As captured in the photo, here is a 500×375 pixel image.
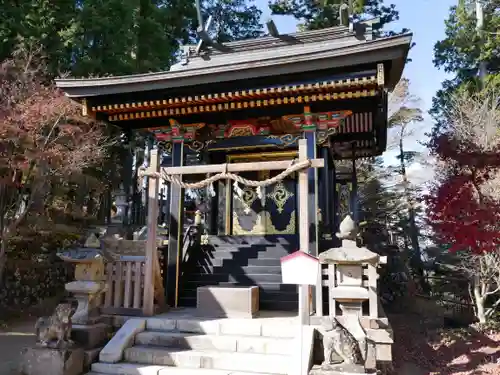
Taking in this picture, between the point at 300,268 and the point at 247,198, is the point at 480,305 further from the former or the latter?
the point at 300,268

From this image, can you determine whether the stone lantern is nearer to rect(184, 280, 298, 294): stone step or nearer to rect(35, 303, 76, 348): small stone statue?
rect(35, 303, 76, 348): small stone statue

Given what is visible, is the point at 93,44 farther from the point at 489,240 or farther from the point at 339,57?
the point at 489,240

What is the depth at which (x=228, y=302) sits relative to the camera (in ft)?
20.1

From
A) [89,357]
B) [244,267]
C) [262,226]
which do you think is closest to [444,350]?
[244,267]

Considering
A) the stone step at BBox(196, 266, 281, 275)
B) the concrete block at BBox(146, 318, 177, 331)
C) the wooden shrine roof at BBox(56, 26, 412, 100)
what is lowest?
the concrete block at BBox(146, 318, 177, 331)

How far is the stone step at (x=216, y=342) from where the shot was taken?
5039 millimetres

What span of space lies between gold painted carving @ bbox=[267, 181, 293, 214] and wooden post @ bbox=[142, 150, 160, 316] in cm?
426

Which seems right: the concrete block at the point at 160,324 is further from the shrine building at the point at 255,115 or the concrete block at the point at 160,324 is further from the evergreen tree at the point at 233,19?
the evergreen tree at the point at 233,19

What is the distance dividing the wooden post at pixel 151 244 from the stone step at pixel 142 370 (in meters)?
1.20

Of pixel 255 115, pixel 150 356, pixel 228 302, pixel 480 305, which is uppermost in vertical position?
pixel 255 115

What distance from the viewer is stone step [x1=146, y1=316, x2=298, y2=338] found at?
5.34 meters

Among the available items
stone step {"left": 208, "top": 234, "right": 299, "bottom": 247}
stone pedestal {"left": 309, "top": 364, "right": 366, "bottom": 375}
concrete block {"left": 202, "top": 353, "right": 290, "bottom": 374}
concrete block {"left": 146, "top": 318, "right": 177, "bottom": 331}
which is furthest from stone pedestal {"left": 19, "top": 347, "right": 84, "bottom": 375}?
stone step {"left": 208, "top": 234, "right": 299, "bottom": 247}

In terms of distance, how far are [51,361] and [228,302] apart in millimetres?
2510

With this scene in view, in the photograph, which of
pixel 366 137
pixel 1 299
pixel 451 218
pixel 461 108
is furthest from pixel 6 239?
pixel 461 108
